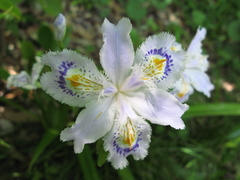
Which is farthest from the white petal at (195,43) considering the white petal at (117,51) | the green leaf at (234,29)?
the green leaf at (234,29)

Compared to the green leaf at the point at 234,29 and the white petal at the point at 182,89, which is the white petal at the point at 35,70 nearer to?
the white petal at the point at 182,89

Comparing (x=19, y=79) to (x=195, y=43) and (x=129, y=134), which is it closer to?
(x=129, y=134)

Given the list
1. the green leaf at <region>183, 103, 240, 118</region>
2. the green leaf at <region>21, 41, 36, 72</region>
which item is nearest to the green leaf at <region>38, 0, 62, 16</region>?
the green leaf at <region>21, 41, 36, 72</region>

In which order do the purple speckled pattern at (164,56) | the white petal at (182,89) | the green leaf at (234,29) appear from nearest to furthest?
the purple speckled pattern at (164,56) → the white petal at (182,89) → the green leaf at (234,29)

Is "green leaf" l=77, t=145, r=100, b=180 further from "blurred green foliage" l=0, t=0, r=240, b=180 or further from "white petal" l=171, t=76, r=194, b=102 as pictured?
"white petal" l=171, t=76, r=194, b=102

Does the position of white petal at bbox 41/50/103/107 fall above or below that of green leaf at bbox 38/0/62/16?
below

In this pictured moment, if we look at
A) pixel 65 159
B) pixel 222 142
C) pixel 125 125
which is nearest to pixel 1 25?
pixel 65 159
